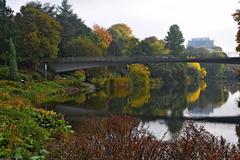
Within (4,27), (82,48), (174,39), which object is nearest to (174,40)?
(174,39)

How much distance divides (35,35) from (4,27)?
18.5ft

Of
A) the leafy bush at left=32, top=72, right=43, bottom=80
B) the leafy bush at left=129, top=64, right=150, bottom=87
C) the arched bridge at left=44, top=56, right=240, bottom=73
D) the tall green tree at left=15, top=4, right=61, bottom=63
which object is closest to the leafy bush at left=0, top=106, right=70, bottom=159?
the leafy bush at left=32, top=72, right=43, bottom=80

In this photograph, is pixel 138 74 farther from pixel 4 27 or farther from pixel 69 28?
pixel 4 27

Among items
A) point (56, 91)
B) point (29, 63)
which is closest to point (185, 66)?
point (29, 63)

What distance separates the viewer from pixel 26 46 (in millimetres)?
59531

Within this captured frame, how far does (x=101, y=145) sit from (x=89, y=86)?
201 ft

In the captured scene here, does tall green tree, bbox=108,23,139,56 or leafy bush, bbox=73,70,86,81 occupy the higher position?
tall green tree, bbox=108,23,139,56

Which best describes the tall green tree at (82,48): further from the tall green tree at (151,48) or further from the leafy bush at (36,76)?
the tall green tree at (151,48)

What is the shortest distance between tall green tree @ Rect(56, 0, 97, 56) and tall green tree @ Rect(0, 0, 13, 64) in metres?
15.7

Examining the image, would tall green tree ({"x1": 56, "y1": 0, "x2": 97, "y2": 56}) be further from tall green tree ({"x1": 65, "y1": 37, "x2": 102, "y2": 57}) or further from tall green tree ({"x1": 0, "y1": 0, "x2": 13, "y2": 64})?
tall green tree ({"x1": 0, "y1": 0, "x2": 13, "y2": 64})

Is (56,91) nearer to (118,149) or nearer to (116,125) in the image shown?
(116,125)

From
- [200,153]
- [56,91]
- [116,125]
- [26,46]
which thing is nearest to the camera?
[200,153]

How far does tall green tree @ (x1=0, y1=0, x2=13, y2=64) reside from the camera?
196 ft

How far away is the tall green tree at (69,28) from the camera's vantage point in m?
84.1
